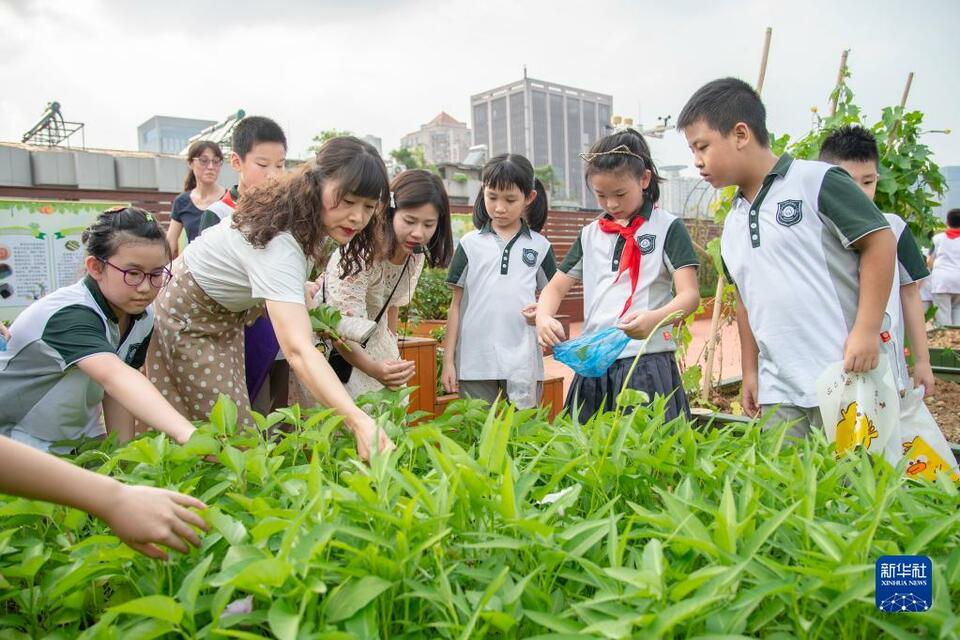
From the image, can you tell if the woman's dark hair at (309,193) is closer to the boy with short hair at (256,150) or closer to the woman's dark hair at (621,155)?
the woman's dark hair at (621,155)

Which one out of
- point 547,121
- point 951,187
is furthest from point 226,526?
point 547,121

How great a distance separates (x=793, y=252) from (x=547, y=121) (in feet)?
209

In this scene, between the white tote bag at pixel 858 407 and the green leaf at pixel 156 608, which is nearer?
the green leaf at pixel 156 608

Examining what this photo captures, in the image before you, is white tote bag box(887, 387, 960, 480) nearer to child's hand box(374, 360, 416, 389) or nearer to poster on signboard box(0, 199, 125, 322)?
child's hand box(374, 360, 416, 389)

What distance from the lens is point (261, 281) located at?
1933mm

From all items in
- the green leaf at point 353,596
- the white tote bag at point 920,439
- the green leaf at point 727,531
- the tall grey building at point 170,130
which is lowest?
the white tote bag at point 920,439

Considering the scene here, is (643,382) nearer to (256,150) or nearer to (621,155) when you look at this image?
(621,155)

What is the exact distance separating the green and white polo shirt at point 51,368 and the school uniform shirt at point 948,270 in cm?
938

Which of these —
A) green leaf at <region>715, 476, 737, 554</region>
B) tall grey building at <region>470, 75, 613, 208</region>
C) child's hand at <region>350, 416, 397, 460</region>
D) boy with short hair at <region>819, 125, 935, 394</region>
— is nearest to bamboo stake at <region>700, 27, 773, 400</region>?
boy with short hair at <region>819, 125, 935, 394</region>

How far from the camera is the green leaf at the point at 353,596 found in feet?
2.80

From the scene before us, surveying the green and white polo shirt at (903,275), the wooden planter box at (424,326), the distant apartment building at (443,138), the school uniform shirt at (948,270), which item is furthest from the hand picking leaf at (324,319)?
the distant apartment building at (443,138)

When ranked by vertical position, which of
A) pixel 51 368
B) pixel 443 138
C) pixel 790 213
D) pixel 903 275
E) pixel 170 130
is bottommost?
pixel 51 368

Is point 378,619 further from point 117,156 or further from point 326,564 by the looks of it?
point 117,156

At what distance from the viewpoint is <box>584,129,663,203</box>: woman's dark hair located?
2.57 m
